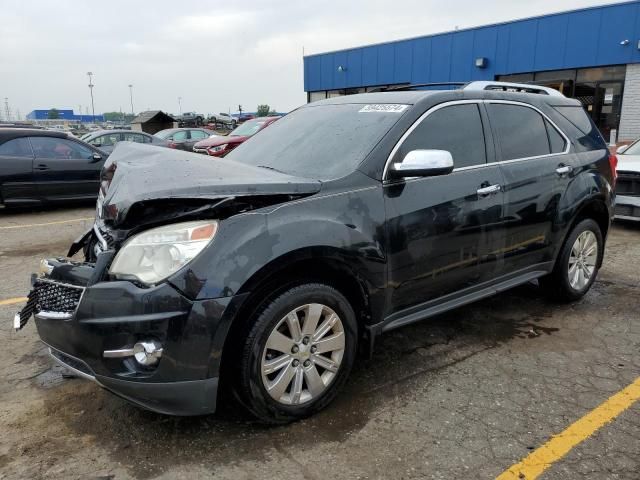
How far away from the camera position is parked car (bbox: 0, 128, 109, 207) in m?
9.06

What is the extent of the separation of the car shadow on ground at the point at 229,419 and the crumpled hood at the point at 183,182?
1.10 meters

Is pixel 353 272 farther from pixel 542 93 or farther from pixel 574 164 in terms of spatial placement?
pixel 542 93

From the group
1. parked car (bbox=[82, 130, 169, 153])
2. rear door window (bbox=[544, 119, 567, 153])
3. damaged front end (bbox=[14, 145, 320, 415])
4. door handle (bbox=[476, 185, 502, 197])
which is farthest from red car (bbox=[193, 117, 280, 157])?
damaged front end (bbox=[14, 145, 320, 415])

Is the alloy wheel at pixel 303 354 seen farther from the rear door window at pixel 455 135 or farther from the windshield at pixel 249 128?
the windshield at pixel 249 128

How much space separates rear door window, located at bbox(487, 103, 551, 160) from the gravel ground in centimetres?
138

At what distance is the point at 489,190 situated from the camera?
3598mm

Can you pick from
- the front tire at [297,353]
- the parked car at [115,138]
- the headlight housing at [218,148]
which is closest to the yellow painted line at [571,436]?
the front tire at [297,353]

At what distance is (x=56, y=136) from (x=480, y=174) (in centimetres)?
870

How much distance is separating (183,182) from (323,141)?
1172mm

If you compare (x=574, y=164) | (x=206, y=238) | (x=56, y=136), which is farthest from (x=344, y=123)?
(x=56, y=136)

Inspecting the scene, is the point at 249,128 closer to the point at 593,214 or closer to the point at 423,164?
the point at 593,214

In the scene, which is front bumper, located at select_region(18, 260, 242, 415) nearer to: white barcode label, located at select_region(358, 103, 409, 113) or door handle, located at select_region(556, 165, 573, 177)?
white barcode label, located at select_region(358, 103, 409, 113)

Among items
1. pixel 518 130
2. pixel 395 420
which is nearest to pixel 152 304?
pixel 395 420

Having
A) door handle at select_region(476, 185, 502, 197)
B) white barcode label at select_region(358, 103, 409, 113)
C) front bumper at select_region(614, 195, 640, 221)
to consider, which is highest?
white barcode label at select_region(358, 103, 409, 113)
